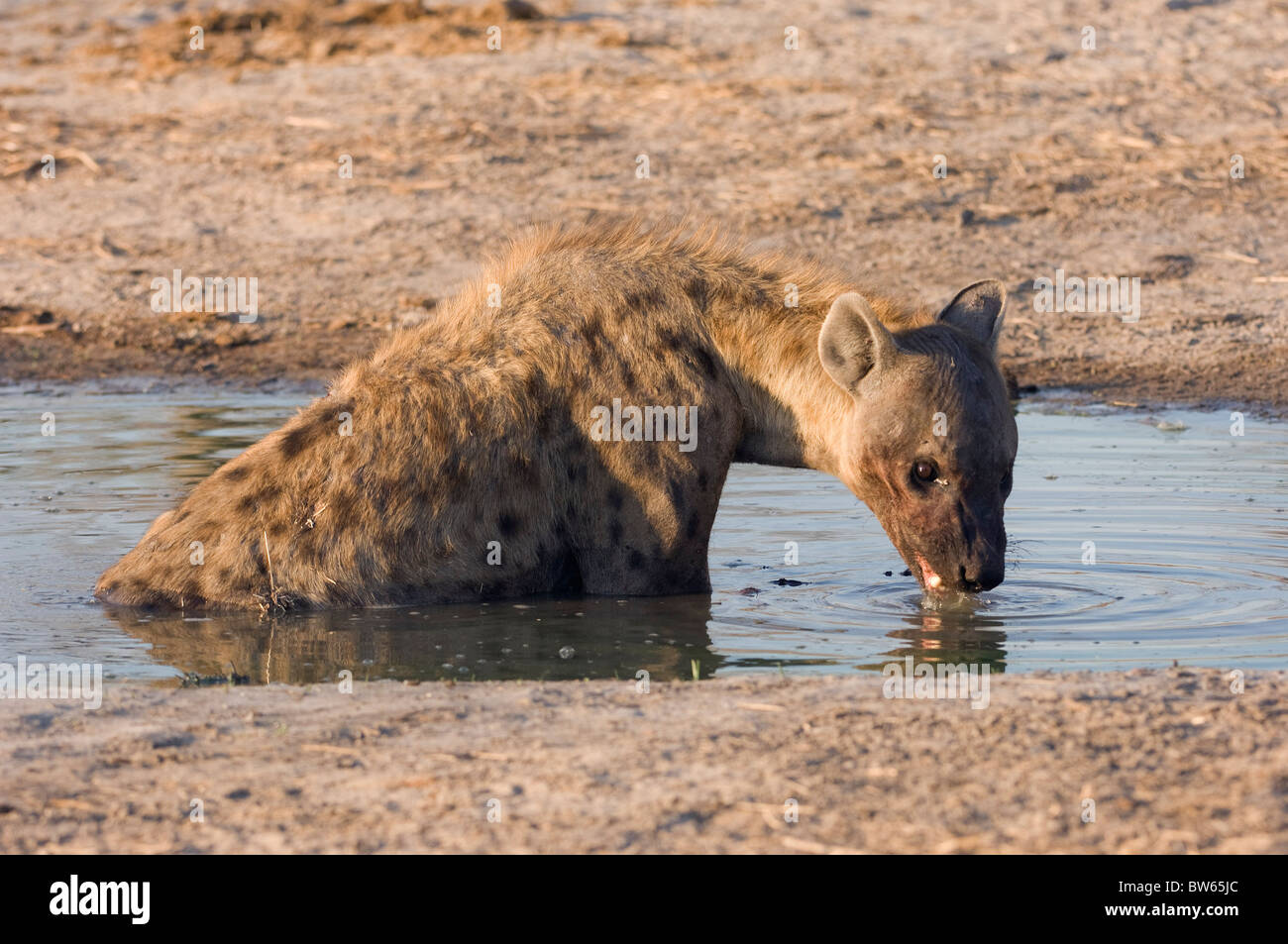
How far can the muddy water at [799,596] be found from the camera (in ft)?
18.6

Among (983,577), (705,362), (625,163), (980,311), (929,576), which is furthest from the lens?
(625,163)

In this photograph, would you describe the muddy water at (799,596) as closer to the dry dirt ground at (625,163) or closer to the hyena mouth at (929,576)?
the hyena mouth at (929,576)

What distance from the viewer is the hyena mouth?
19.2 ft

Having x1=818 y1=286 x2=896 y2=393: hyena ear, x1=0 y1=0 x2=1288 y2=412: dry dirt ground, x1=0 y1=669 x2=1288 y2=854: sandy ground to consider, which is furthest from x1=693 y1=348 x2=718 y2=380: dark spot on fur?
x1=0 y1=0 x2=1288 y2=412: dry dirt ground

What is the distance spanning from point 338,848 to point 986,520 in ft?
8.71

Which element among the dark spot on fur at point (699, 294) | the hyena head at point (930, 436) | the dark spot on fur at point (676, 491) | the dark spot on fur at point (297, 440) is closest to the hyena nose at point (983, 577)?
the hyena head at point (930, 436)

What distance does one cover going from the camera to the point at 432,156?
13781 mm

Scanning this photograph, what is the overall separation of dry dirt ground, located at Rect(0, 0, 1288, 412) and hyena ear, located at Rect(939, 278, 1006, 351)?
15.1 ft

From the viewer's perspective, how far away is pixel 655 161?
1344cm

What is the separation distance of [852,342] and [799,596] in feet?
3.54

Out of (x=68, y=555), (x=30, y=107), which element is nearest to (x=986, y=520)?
(x=68, y=555)

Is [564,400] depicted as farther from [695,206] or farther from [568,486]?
[695,206]

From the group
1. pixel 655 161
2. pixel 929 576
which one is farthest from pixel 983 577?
pixel 655 161

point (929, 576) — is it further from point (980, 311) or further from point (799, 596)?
point (980, 311)
